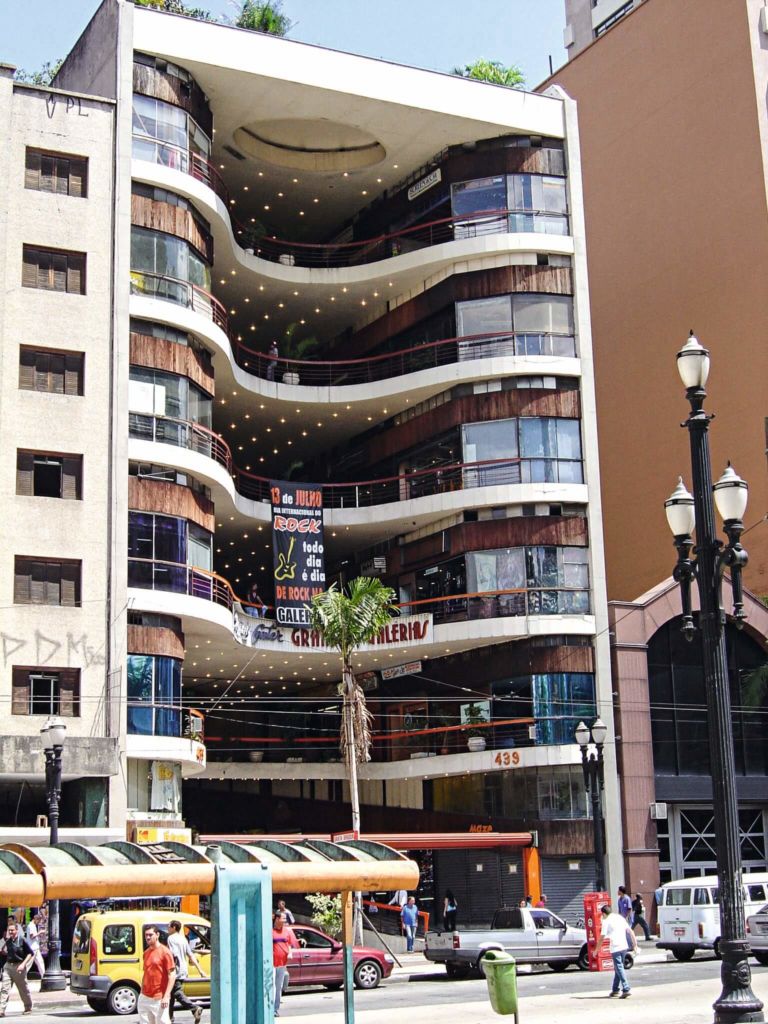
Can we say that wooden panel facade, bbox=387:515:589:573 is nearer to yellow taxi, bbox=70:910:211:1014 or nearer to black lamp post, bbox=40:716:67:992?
black lamp post, bbox=40:716:67:992

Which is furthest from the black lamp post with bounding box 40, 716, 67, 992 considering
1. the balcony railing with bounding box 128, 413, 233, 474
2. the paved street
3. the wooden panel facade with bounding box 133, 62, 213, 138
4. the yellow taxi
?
the wooden panel facade with bounding box 133, 62, 213, 138

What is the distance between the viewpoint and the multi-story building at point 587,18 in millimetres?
71188

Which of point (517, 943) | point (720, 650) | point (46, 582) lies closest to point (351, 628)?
point (46, 582)

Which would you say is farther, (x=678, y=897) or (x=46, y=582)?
(x=46, y=582)

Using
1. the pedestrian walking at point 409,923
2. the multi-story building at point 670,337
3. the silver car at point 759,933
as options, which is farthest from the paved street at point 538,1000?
the multi-story building at point 670,337

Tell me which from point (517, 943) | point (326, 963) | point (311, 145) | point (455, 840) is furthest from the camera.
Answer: point (311, 145)

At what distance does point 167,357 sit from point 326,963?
20.8 m

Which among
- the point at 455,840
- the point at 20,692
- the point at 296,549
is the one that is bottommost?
the point at 455,840

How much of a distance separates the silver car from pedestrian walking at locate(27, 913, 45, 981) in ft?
53.2

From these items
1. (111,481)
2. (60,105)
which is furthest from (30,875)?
(60,105)

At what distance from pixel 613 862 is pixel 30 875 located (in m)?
34.8

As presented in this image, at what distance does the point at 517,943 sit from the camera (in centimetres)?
3281

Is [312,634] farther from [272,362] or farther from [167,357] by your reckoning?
[167,357]

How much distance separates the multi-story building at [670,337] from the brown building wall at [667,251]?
77mm
